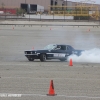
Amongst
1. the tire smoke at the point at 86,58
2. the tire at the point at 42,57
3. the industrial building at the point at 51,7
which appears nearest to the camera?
the tire at the point at 42,57

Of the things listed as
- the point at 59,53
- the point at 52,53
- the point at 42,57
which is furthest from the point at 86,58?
the point at 42,57

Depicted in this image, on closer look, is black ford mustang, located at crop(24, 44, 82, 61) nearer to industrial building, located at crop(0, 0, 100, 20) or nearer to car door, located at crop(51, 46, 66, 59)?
car door, located at crop(51, 46, 66, 59)

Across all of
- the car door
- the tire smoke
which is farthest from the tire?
the tire smoke

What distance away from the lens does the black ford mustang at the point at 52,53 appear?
26105 mm

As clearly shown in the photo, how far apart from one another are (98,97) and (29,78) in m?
5.05

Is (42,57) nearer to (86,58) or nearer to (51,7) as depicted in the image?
(86,58)

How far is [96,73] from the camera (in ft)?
63.6

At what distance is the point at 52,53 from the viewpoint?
2628 centimetres

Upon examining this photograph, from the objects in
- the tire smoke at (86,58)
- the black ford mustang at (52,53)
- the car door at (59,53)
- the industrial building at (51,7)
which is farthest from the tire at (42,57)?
the industrial building at (51,7)

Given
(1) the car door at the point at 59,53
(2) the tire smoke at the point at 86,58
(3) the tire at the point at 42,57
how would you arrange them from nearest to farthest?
(3) the tire at the point at 42,57 < (1) the car door at the point at 59,53 < (2) the tire smoke at the point at 86,58

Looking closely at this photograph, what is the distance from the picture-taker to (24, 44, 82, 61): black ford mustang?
2610 cm

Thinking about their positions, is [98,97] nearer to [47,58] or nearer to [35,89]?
[35,89]

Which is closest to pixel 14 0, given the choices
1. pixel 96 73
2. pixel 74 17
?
pixel 74 17

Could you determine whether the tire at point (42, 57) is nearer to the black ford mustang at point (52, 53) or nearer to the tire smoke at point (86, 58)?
the black ford mustang at point (52, 53)
